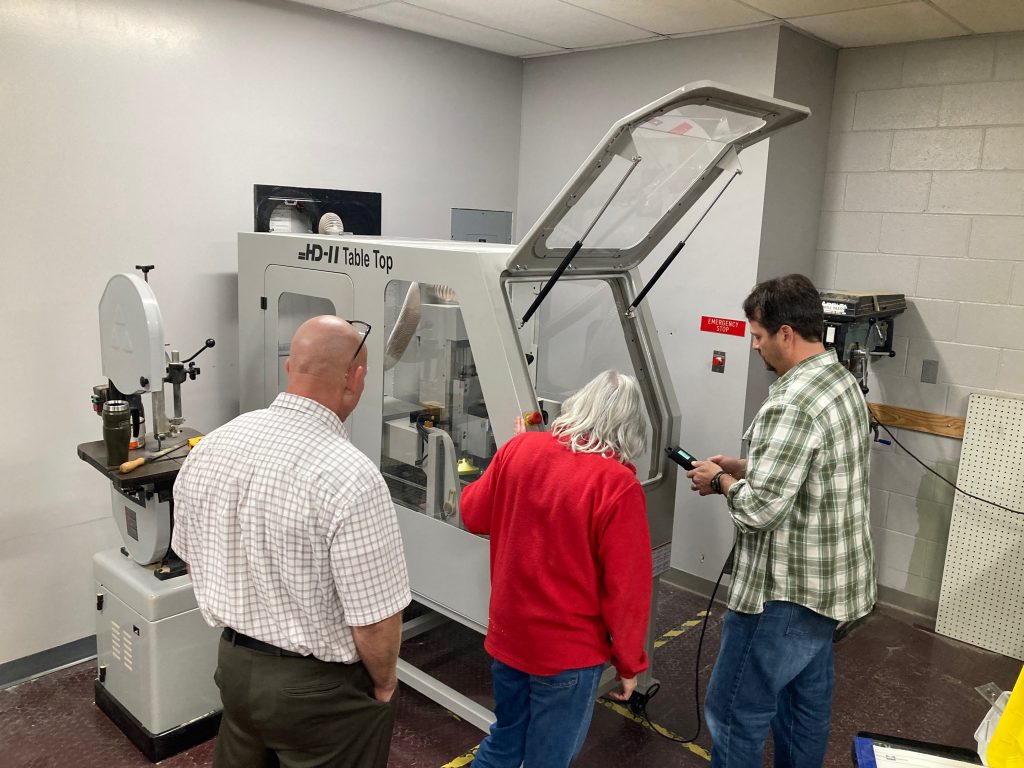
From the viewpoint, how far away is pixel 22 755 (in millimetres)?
2670

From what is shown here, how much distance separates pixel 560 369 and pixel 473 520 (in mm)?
1960

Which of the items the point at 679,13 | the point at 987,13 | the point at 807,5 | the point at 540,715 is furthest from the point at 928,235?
the point at 540,715

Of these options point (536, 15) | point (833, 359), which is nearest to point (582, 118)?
point (536, 15)

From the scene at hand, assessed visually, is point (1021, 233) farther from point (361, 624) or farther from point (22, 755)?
point (22, 755)

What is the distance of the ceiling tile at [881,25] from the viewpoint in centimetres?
321

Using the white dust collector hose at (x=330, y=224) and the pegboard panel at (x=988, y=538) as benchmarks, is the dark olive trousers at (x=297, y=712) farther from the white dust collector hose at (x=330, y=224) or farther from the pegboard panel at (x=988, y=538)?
the pegboard panel at (x=988, y=538)

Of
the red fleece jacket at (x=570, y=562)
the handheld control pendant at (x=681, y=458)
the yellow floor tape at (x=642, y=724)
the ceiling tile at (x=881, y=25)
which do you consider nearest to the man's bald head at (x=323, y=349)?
the red fleece jacket at (x=570, y=562)

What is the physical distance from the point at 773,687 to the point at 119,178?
295 cm

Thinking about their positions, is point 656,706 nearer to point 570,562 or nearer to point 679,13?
point 570,562

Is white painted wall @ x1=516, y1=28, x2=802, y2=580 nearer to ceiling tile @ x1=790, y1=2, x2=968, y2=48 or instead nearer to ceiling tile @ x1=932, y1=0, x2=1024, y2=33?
ceiling tile @ x1=790, y1=2, x2=968, y2=48

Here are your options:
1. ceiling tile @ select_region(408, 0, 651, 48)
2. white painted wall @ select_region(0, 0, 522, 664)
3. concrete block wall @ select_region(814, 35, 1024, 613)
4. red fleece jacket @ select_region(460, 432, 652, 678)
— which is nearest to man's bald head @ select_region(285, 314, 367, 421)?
red fleece jacket @ select_region(460, 432, 652, 678)

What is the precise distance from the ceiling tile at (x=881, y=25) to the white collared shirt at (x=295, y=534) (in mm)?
2842

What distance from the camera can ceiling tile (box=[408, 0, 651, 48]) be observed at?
3.42 metres

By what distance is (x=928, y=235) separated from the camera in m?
3.80
